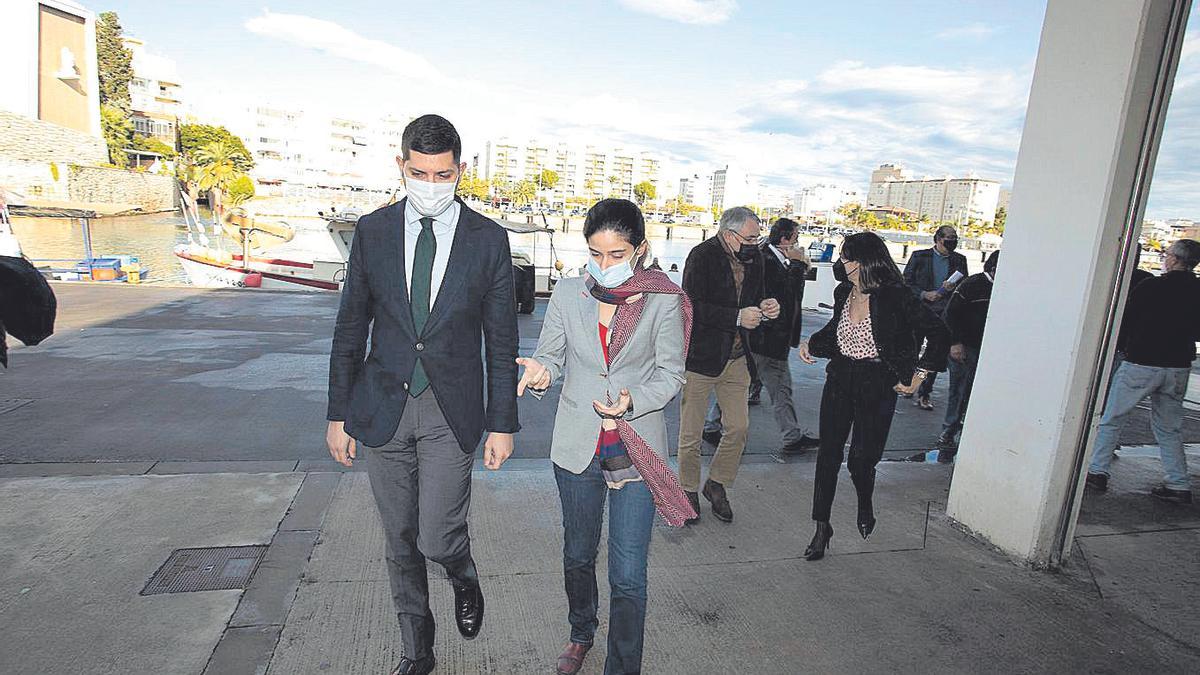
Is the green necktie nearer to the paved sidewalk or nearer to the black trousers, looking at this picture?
the paved sidewalk

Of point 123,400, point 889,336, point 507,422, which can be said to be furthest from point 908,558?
point 123,400

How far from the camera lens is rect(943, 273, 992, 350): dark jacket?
579 cm

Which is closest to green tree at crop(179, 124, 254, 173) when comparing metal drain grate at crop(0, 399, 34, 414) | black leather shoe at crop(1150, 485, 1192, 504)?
metal drain grate at crop(0, 399, 34, 414)

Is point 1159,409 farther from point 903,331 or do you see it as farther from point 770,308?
point 770,308

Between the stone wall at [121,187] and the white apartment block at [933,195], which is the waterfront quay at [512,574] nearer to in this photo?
the stone wall at [121,187]

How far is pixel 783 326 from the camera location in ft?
17.1

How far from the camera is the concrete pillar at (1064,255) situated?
3.41 metres

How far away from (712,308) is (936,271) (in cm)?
523

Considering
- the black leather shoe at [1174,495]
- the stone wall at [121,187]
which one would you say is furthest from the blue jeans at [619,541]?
the stone wall at [121,187]

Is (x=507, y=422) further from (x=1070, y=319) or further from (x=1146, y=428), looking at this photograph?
(x=1146, y=428)

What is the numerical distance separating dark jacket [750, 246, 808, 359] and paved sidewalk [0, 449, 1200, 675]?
1.20 m

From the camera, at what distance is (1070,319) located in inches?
142

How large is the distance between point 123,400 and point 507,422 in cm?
589

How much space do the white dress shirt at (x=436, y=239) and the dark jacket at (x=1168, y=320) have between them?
5.54 m
